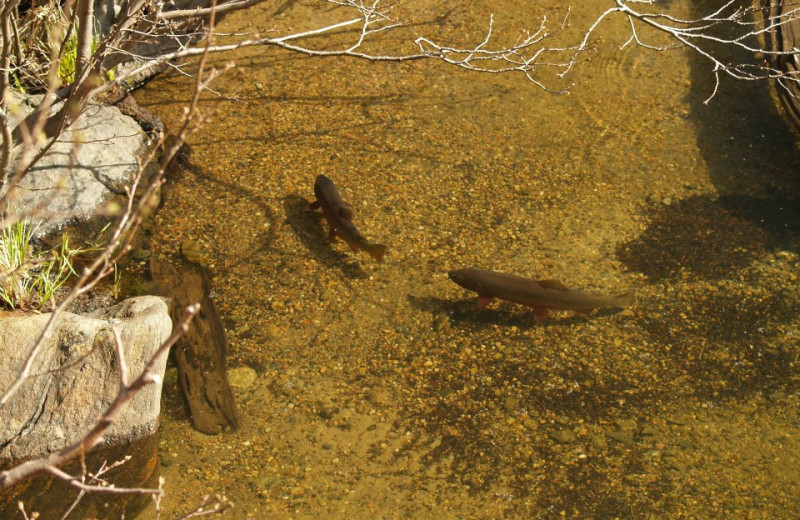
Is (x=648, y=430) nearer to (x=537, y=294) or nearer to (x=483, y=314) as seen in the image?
(x=537, y=294)


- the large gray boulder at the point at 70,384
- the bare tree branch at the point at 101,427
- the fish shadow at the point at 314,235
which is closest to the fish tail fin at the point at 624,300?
the fish shadow at the point at 314,235

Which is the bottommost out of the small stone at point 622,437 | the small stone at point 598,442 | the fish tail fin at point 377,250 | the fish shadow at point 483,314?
the small stone at point 598,442

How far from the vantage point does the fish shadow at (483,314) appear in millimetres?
5273

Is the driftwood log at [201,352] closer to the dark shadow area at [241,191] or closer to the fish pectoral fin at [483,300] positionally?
the dark shadow area at [241,191]

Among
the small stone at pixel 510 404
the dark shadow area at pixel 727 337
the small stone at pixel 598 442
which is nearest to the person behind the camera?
the small stone at pixel 598 442

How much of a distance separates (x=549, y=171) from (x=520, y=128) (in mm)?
640

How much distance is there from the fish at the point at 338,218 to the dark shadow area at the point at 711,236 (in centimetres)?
200

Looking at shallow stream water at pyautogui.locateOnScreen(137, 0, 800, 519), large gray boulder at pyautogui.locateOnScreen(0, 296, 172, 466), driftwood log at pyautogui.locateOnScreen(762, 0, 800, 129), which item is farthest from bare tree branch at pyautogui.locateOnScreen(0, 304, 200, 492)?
driftwood log at pyautogui.locateOnScreen(762, 0, 800, 129)

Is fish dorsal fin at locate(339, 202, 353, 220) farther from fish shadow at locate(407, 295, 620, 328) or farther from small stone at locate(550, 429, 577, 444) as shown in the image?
small stone at locate(550, 429, 577, 444)

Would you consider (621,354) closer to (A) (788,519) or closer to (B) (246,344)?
(A) (788,519)

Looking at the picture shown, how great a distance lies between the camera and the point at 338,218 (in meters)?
→ 5.56

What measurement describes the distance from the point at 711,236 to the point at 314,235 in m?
3.27

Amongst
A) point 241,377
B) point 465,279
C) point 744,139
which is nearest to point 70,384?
point 241,377

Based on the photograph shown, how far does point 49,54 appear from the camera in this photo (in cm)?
649
